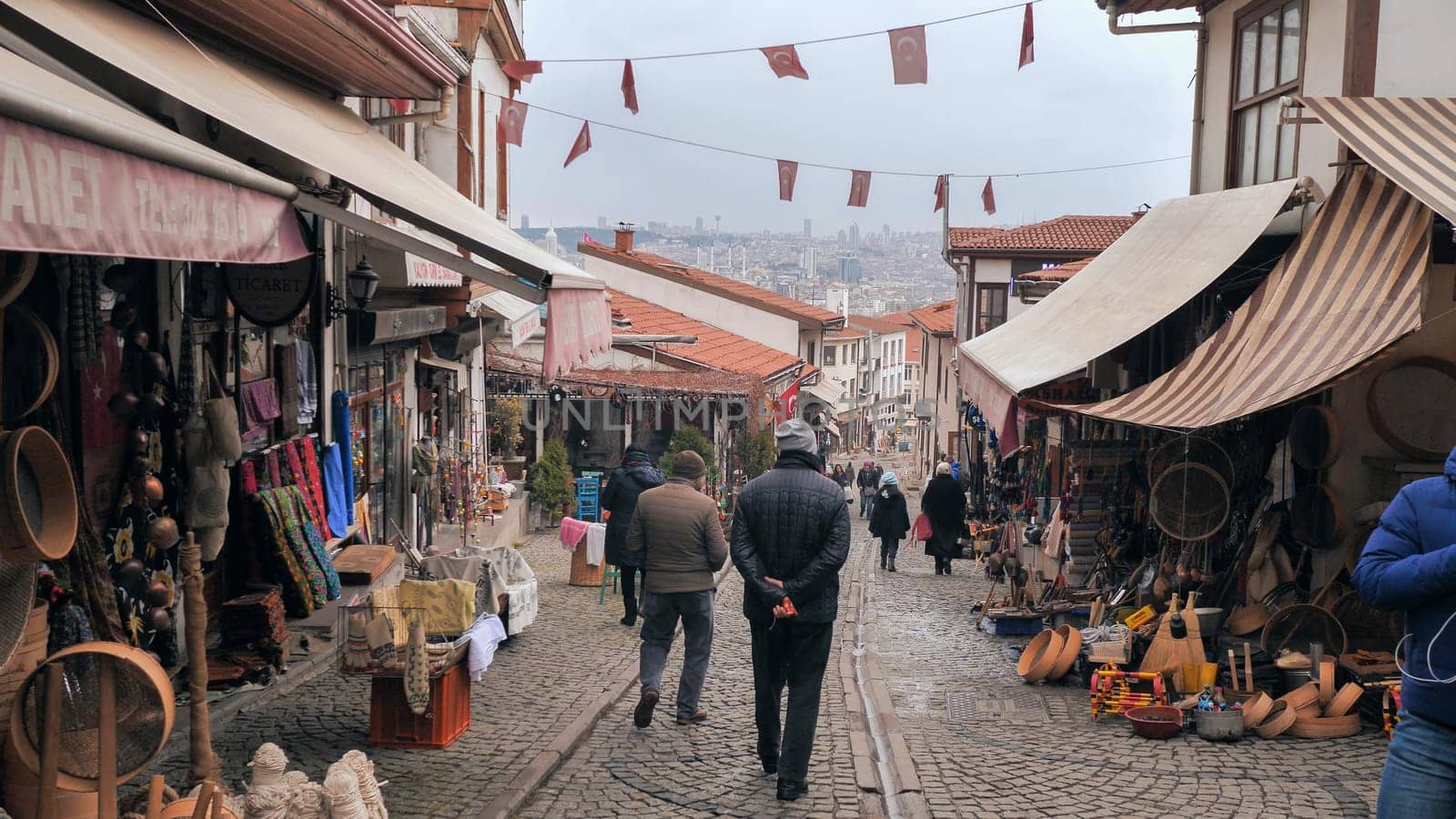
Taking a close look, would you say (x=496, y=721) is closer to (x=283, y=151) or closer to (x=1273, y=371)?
(x=283, y=151)

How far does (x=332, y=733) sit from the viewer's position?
7379 millimetres

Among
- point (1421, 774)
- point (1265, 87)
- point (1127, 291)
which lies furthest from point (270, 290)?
point (1265, 87)

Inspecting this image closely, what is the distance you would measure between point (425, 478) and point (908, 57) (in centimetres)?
720

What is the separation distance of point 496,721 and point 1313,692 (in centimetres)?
494

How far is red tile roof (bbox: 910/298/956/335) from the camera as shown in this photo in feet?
164

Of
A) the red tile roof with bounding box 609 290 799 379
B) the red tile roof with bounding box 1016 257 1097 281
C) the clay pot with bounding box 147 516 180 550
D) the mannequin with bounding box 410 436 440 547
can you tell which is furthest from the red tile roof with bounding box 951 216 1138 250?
the clay pot with bounding box 147 516 180 550

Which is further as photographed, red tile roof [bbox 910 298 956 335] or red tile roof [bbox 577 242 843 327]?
red tile roof [bbox 910 298 956 335]

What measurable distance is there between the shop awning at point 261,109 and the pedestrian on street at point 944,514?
10.9 metres

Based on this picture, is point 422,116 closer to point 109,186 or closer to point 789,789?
point 789,789

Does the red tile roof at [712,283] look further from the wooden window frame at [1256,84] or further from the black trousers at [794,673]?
the black trousers at [794,673]

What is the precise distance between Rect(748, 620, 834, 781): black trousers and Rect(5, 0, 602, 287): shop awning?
2.18 meters

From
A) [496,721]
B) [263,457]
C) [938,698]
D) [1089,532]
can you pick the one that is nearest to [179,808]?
[496,721]

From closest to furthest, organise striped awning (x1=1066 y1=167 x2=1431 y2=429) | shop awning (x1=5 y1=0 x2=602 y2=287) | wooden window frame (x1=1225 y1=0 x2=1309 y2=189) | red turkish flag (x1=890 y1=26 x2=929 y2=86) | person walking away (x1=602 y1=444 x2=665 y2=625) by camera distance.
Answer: shop awning (x1=5 y1=0 x2=602 y2=287) < striped awning (x1=1066 y1=167 x2=1431 y2=429) < wooden window frame (x1=1225 y1=0 x2=1309 y2=189) < person walking away (x1=602 y1=444 x2=665 y2=625) < red turkish flag (x1=890 y1=26 x2=929 y2=86)

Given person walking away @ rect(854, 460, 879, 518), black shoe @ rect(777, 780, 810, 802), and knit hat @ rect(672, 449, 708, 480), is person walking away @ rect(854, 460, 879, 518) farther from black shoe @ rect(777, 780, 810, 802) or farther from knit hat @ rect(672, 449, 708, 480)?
black shoe @ rect(777, 780, 810, 802)
